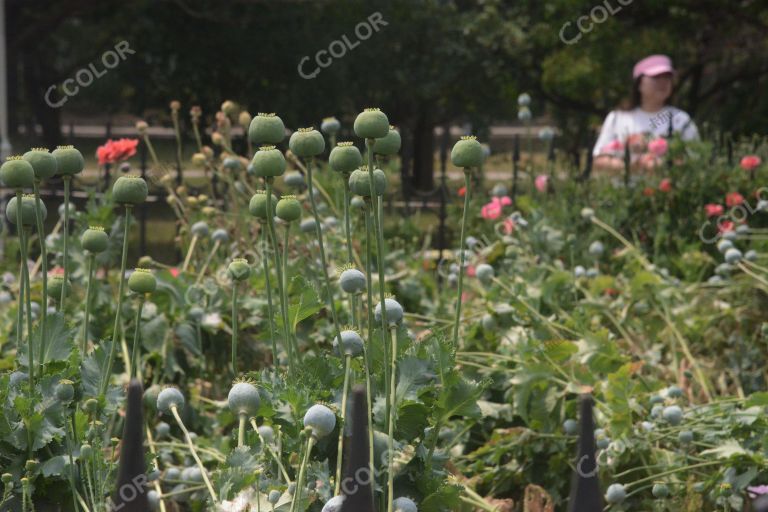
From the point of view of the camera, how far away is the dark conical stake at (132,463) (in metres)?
0.93

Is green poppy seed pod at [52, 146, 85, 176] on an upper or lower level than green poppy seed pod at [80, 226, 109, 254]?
upper

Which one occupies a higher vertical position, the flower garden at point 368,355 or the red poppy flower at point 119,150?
the red poppy flower at point 119,150

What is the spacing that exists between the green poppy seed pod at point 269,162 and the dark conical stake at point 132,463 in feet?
1.34

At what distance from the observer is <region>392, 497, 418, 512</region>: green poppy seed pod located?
1221 millimetres

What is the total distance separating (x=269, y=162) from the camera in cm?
129

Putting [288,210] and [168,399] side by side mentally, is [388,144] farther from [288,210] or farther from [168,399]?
[168,399]

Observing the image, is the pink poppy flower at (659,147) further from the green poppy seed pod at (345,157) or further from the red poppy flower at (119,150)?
the green poppy seed pod at (345,157)

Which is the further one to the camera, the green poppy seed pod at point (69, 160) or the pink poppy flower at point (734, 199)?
the pink poppy flower at point (734, 199)

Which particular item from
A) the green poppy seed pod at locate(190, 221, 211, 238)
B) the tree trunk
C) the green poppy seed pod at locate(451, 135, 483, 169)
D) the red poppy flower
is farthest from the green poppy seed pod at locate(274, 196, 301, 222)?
the tree trunk

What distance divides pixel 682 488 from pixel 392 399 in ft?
2.84

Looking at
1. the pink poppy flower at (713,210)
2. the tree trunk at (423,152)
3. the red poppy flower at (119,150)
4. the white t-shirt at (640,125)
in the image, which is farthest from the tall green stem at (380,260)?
the tree trunk at (423,152)

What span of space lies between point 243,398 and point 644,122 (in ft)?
13.4

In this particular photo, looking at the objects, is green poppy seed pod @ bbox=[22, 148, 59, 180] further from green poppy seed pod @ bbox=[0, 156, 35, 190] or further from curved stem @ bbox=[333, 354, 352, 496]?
curved stem @ bbox=[333, 354, 352, 496]

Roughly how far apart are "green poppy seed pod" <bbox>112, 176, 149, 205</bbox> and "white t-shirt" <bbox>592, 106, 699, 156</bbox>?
11.2ft
